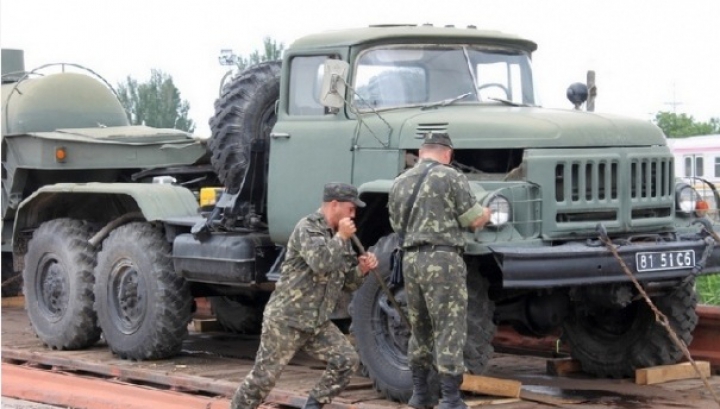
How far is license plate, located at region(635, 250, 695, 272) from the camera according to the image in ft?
31.5

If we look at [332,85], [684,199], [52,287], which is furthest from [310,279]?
[52,287]

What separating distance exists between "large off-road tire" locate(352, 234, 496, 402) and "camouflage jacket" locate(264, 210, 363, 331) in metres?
0.92

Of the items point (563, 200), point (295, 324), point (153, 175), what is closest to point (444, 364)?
point (295, 324)

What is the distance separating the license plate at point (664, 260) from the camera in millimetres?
9594

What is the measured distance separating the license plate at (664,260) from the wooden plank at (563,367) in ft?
5.93

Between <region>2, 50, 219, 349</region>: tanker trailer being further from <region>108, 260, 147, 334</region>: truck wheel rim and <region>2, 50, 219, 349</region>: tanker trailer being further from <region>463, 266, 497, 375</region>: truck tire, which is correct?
<region>463, 266, 497, 375</region>: truck tire

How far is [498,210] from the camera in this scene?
938 centimetres

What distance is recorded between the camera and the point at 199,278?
38.4 feet

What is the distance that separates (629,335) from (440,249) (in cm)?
268

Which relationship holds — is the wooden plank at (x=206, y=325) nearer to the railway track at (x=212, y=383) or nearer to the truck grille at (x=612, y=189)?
the railway track at (x=212, y=383)

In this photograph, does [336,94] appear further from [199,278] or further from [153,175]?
[153,175]

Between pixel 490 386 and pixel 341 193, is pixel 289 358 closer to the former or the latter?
pixel 341 193

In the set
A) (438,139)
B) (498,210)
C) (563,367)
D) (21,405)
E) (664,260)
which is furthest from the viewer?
(563,367)

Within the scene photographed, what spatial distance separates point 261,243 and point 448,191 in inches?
109
